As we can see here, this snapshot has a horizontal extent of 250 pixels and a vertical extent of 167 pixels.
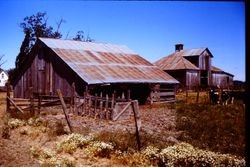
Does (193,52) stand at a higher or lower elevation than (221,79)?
higher

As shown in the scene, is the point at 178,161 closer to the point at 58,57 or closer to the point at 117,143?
the point at 117,143

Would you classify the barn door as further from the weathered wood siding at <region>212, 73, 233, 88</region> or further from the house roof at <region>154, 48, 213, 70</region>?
the weathered wood siding at <region>212, 73, 233, 88</region>

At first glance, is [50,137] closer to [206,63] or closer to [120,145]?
[120,145]

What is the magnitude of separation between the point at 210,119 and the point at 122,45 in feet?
60.1

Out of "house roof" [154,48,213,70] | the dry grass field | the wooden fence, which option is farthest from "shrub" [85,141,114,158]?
"house roof" [154,48,213,70]

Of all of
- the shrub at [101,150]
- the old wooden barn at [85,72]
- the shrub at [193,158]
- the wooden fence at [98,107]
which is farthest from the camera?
the old wooden barn at [85,72]

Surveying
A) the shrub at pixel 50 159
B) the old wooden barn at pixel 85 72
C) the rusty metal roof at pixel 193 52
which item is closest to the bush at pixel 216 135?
the shrub at pixel 50 159

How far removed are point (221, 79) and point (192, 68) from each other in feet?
34.5

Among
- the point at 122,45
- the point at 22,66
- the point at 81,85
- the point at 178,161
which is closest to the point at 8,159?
the point at 178,161

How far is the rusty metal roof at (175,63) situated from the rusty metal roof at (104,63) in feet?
53.1

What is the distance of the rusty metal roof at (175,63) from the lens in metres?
47.2

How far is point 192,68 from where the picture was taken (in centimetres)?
4738

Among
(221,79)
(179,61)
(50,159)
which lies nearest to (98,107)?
(50,159)

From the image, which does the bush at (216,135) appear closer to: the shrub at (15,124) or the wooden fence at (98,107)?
the wooden fence at (98,107)
